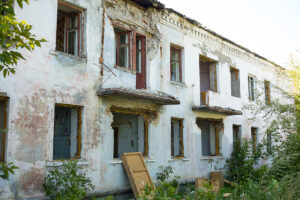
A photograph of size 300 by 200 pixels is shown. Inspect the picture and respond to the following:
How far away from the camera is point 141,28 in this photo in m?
12.3

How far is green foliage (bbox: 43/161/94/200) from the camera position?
27.7 ft

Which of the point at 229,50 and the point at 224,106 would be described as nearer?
the point at 224,106

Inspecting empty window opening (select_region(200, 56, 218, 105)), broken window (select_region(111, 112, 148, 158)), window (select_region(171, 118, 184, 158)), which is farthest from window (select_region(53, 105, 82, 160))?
empty window opening (select_region(200, 56, 218, 105))

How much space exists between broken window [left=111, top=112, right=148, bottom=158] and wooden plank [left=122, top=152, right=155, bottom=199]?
3.07 feet

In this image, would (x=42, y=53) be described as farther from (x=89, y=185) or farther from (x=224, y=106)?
(x=224, y=106)

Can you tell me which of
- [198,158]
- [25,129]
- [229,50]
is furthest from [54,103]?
[229,50]

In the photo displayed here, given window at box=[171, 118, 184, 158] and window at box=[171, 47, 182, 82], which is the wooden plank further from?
window at box=[171, 47, 182, 82]

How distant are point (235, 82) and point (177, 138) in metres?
6.23

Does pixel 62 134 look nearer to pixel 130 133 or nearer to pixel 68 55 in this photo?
pixel 130 133

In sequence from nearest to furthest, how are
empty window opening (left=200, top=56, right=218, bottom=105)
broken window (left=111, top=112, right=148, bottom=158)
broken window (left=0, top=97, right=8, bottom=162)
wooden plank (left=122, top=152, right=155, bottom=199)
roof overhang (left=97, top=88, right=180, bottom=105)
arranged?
broken window (left=0, top=97, right=8, bottom=162)
roof overhang (left=97, top=88, right=180, bottom=105)
wooden plank (left=122, top=152, right=155, bottom=199)
broken window (left=111, top=112, right=148, bottom=158)
empty window opening (left=200, top=56, right=218, bottom=105)

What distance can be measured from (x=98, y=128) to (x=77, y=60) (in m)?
2.08

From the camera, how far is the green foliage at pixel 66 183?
27.7ft

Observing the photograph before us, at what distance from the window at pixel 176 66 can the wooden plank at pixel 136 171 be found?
4.33 metres

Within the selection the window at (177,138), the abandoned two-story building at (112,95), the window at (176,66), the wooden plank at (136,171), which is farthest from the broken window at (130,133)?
the window at (176,66)
